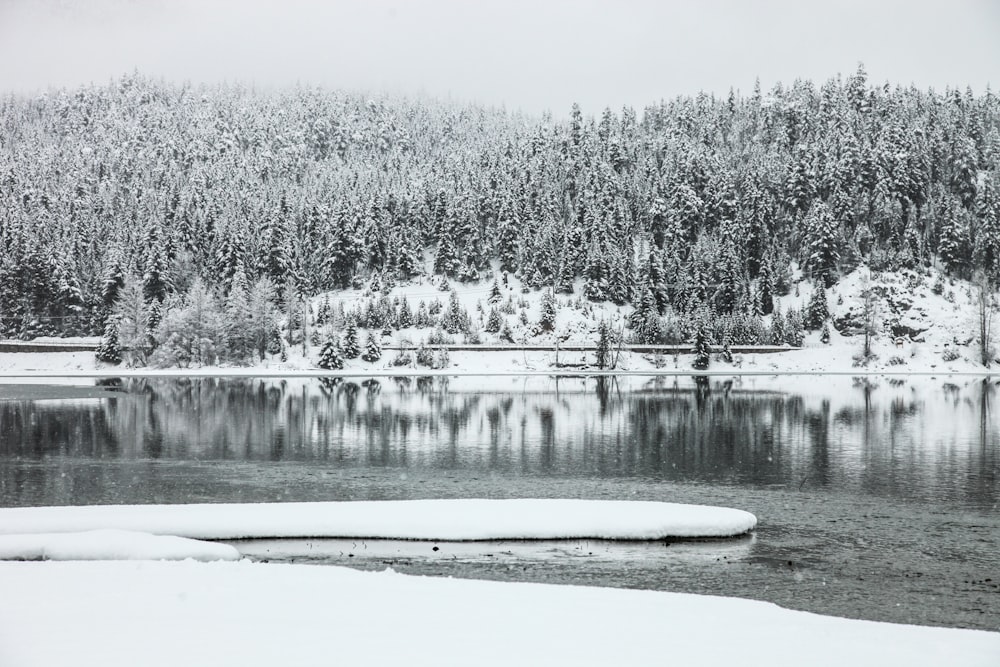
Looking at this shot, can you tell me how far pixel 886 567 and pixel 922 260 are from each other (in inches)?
4614

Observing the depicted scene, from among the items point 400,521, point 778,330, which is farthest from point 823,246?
point 400,521

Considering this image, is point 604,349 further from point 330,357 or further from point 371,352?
point 330,357

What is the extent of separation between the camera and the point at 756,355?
362 ft

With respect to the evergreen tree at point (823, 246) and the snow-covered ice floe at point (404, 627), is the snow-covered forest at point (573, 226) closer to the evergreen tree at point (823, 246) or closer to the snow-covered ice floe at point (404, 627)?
the evergreen tree at point (823, 246)

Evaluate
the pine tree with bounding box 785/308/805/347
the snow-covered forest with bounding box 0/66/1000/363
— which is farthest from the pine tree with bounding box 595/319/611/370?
the pine tree with bounding box 785/308/805/347

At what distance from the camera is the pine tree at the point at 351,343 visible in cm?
10562

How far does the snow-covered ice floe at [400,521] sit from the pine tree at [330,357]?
255 feet

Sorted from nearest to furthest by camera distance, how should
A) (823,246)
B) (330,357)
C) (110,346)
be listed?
(330,357) → (110,346) → (823,246)

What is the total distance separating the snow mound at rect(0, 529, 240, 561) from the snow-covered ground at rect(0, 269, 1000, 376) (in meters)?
77.3

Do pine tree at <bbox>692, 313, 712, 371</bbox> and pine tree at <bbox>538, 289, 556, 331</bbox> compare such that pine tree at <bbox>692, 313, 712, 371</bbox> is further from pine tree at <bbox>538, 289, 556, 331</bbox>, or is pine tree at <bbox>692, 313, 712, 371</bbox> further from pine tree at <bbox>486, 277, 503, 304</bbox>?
pine tree at <bbox>486, 277, 503, 304</bbox>

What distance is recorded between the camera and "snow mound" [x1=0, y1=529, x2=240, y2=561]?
67.0 feet

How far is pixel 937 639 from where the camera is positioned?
559 inches

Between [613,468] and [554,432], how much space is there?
12.2 metres

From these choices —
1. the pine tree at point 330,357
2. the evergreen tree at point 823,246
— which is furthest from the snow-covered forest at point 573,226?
the pine tree at point 330,357
